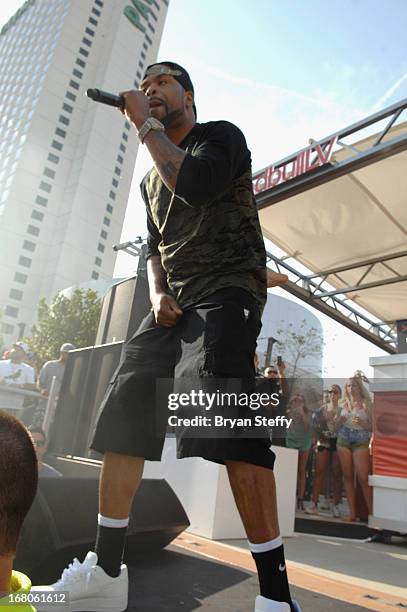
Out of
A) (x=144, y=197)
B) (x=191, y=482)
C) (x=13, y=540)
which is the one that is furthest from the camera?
(x=191, y=482)

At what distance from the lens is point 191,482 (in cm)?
334

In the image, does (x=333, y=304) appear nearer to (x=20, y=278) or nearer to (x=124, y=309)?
(x=124, y=309)

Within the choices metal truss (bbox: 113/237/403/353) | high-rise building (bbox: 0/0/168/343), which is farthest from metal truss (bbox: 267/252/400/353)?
high-rise building (bbox: 0/0/168/343)

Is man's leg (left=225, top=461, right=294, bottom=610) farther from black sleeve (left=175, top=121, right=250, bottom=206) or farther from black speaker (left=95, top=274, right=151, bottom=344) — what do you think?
black speaker (left=95, top=274, right=151, bottom=344)

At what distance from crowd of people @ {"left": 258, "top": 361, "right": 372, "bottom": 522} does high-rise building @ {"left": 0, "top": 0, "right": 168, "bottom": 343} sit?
48.8 m

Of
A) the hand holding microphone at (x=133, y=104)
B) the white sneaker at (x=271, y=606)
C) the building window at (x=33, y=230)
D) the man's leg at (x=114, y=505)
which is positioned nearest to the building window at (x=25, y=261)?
the building window at (x=33, y=230)

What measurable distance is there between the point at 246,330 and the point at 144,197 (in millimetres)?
804

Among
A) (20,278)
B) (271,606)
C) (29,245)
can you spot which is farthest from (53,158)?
(271,606)

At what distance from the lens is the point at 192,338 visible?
1330mm

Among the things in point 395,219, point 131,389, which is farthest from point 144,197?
point 395,219

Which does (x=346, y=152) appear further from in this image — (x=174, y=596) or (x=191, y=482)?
(x=174, y=596)

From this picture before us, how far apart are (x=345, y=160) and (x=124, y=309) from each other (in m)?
3.63

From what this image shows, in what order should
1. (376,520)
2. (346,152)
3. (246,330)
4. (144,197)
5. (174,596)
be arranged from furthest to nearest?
(346,152)
(376,520)
(144,197)
(174,596)
(246,330)

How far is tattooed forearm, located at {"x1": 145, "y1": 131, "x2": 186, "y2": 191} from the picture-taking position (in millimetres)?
1308
